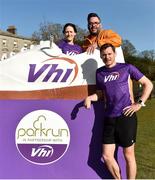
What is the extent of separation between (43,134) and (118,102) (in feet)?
3.34

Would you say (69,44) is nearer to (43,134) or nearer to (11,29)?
(43,134)

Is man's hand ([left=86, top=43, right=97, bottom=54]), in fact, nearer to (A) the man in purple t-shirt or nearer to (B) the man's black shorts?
(A) the man in purple t-shirt

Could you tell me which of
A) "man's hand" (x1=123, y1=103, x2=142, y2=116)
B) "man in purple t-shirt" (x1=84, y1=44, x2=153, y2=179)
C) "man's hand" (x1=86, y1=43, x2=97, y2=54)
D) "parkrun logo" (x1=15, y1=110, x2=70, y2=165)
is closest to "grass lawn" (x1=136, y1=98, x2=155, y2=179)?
"man in purple t-shirt" (x1=84, y1=44, x2=153, y2=179)

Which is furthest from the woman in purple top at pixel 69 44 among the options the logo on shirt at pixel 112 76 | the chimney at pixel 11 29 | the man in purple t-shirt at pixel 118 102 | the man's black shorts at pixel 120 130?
the chimney at pixel 11 29

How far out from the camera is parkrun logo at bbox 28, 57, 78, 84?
504cm

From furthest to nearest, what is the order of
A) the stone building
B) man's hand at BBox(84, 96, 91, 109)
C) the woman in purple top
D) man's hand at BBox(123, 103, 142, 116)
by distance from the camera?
the stone building, the woman in purple top, man's hand at BBox(84, 96, 91, 109), man's hand at BBox(123, 103, 142, 116)

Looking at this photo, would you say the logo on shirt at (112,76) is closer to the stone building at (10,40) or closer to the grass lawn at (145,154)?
the grass lawn at (145,154)

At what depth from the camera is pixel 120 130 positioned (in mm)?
4680

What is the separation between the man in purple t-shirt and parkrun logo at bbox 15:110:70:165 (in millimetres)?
488

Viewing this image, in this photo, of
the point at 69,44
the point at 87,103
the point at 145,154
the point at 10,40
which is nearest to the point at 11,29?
the point at 10,40

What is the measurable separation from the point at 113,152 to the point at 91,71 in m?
1.00

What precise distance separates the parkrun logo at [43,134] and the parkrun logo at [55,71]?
16.1 inches

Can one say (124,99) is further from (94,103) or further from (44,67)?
(44,67)

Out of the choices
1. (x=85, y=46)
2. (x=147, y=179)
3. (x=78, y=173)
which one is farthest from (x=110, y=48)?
(x=147, y=179)
